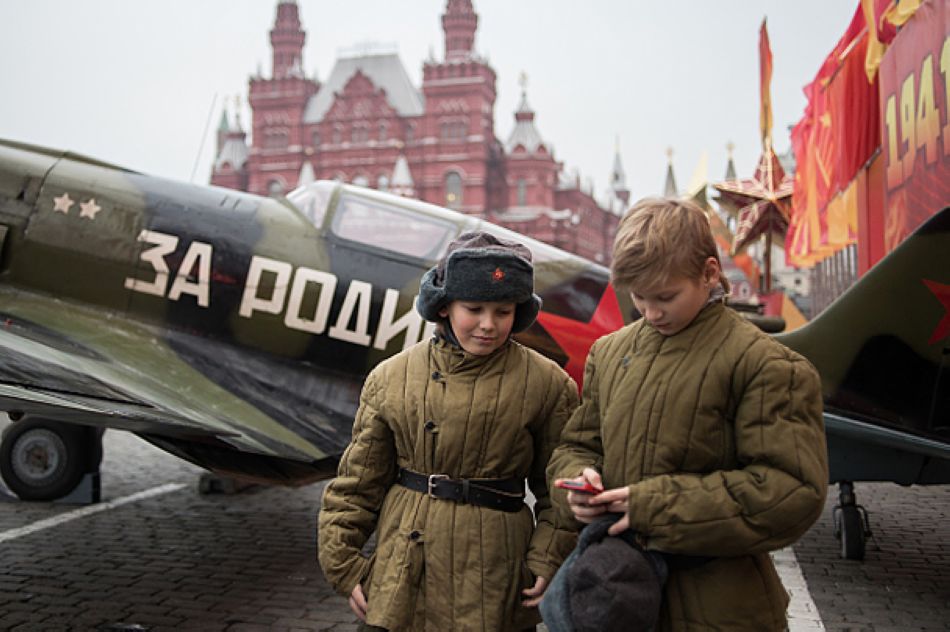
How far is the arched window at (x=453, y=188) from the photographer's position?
64875mm

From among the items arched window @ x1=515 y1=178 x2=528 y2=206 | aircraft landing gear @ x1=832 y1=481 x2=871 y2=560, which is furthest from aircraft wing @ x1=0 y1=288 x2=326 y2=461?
arched window @ x1=515 y1=178 x2=528 y2=206

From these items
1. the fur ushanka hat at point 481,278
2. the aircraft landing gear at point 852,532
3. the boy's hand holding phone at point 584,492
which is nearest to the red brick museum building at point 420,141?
the aircraft landing gear at point 852,532

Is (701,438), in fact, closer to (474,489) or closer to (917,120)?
(474,489)

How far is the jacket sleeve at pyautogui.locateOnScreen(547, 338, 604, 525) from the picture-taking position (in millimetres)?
1844

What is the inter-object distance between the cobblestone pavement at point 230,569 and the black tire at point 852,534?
0.26ft

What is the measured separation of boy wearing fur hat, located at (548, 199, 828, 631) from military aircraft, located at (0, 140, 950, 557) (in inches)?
102

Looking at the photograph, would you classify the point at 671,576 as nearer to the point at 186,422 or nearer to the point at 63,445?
the point at 186,422

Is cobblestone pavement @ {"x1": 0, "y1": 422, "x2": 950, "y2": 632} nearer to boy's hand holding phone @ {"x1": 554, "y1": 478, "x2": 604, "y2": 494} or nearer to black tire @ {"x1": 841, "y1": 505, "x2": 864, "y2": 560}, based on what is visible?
black tire @ {"x1": 841, "y1": 505, "x2": 864, "y2": 560}

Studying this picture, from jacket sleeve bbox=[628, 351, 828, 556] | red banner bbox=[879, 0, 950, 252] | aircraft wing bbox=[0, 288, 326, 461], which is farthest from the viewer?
red banner bbox=[879, 0, 950, 252]

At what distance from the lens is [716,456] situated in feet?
5.54

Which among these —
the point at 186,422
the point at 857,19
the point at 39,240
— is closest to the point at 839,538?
the point at 186,422

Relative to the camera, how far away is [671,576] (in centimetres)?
173

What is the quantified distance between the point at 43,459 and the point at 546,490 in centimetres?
553

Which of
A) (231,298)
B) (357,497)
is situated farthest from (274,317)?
(357,497)
